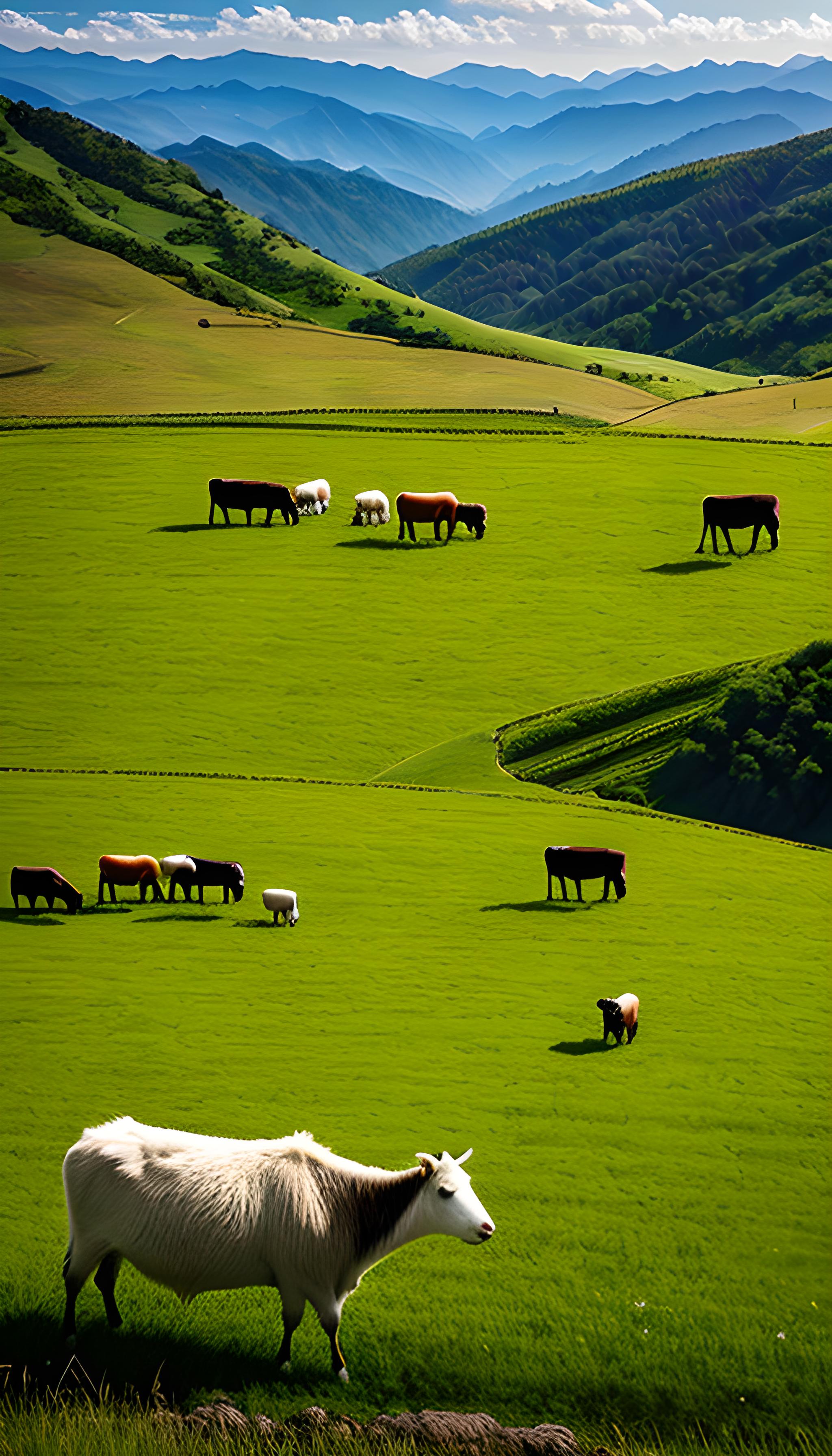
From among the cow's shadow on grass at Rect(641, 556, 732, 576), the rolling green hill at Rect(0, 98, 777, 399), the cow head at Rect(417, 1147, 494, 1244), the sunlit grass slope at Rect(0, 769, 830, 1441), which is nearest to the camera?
the cow head at Rect(417, 1147, 494, 1244)

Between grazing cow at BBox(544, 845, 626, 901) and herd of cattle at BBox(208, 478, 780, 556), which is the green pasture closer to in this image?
grazing cow at BBox(544, 845, 626, 901)

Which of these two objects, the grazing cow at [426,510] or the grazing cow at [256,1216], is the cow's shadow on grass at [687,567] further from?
the grazing cow at [256,1216]

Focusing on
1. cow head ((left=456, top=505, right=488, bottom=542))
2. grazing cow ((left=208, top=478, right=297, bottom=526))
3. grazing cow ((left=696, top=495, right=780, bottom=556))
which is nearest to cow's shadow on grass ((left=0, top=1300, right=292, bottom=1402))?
grazing cow ((left=696, top=495, right=780, bottom=556))

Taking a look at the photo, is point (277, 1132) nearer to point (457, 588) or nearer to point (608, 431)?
point (457, 588)

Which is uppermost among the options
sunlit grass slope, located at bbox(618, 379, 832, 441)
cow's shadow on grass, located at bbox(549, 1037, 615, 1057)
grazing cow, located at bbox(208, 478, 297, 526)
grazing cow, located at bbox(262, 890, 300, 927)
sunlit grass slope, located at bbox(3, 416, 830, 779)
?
sunlit grass slope, located at bbox(618, 379, 832, 441)

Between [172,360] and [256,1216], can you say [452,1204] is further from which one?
[172,360]

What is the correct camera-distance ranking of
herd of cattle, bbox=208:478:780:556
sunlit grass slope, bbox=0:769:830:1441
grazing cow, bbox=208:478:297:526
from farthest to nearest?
grazing cow, bbox=208:478:297:526 < herd of cattle, bbox=208:478:780:556 < sunlit grass slope, bbox=0:769:830:1441

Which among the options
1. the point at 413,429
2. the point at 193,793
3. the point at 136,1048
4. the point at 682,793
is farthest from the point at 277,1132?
the point at 413,429
